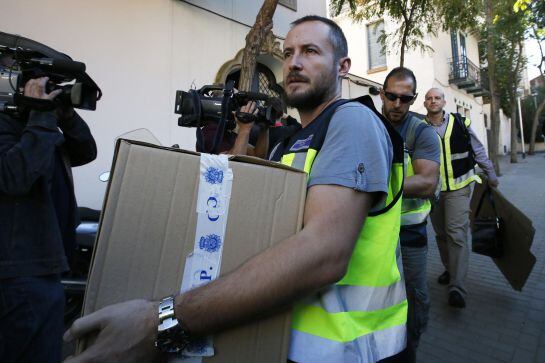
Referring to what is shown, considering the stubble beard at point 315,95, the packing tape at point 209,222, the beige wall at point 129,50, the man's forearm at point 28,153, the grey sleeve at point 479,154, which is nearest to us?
the packing tape at point 209,222

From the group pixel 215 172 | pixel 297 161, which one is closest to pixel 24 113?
pixel 215 172

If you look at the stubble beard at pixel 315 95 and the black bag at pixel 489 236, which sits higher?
the stubble beard at pixel 315 95

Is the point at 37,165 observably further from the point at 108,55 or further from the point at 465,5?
the point at 465,5

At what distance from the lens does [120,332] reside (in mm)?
812

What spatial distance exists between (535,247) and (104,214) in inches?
239

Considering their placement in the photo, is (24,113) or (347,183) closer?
(347,183)

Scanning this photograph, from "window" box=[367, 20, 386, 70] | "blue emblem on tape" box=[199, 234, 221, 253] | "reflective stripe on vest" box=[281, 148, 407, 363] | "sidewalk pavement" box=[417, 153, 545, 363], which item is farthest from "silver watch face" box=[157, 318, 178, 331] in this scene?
"window" box=[367, 20, 386, 70]

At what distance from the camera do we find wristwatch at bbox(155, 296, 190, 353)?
0.85 meters

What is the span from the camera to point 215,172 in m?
0.95

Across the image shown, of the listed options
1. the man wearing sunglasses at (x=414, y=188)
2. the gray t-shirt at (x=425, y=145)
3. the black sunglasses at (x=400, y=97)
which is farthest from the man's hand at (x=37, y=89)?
the gray t-shirt at (x=425, y=145)

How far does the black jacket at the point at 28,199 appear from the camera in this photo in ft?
5.11

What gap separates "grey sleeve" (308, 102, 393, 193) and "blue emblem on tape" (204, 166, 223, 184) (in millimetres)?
249

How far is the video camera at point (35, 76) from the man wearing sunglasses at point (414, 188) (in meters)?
1.89

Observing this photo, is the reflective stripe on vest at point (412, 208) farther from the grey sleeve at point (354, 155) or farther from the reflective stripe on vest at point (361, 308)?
the grey sleeve at point (354, 155)
